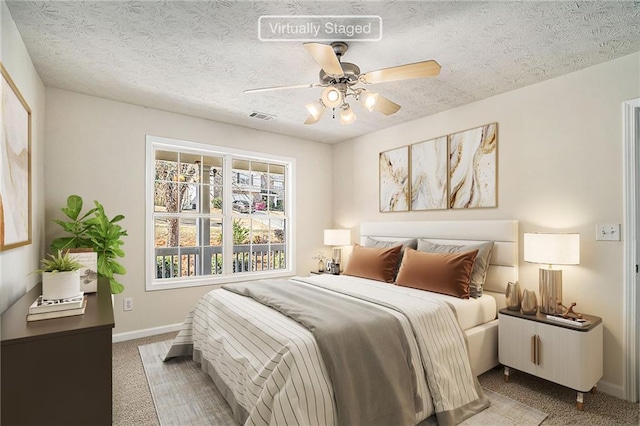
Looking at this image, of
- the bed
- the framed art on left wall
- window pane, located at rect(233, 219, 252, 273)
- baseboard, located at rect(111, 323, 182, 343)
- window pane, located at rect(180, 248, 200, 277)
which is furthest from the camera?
window pane, located at rect(233, 219, 252, 273)

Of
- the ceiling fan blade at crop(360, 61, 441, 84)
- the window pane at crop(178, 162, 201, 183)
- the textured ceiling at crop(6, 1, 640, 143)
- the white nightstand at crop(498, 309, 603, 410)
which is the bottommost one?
the white nightstand at crop(498, 309, 603, 410)

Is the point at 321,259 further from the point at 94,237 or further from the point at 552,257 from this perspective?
the point at 552,257

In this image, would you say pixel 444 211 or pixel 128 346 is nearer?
pixel 128 346

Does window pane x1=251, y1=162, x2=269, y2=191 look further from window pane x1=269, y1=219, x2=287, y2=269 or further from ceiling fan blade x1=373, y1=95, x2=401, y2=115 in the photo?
ceiling fan blade x1=373, y1=95, x2=401, y2=115

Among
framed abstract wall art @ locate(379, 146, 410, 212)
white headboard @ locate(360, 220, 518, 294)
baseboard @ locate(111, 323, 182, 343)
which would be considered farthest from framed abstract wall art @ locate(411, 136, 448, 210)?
baseboard @ locate(111, 323, 182, 343)

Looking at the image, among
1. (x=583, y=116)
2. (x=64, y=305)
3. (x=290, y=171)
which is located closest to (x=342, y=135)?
(x=290, y=171)

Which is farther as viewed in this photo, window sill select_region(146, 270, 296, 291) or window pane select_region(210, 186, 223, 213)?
window pane select_region(210, 186, 223, 213)

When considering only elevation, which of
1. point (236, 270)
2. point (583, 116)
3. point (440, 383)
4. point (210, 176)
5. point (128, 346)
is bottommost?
point (128, 346)

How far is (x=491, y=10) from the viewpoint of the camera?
76.0 inches

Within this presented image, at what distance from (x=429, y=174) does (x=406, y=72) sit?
6.49 ft

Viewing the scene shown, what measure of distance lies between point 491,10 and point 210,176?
3.45 m

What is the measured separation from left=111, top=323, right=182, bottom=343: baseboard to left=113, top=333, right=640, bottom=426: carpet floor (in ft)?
2.14

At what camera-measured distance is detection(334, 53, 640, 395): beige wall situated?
8.21 ft

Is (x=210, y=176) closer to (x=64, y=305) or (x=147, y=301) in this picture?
(x=147, y=301)
